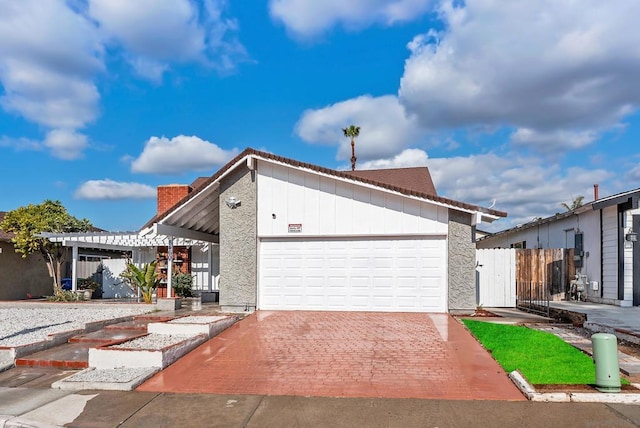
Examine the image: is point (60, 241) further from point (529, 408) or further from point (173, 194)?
point (529, 408)

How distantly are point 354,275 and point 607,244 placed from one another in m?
8.80

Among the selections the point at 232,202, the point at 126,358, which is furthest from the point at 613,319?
the point at 126,358

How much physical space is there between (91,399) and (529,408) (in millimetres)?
5654

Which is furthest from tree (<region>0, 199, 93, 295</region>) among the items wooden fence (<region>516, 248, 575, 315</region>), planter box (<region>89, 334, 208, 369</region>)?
wooden fence (<region>516, 248, 575, 315</region>)

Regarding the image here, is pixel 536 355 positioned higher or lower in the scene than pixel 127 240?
lower

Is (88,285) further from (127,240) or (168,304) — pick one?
(168,304)

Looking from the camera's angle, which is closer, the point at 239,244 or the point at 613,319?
the point at 613,319

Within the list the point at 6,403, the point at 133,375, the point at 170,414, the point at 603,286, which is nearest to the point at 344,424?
the point at 170,414

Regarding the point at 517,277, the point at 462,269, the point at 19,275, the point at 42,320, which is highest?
the point at 462,269

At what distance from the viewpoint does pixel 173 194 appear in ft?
66.0

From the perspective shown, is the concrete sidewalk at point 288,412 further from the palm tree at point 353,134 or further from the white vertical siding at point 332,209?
the palm tree at point 353,134

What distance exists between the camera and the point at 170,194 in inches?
792

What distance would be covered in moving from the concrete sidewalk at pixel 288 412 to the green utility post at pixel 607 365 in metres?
0.35

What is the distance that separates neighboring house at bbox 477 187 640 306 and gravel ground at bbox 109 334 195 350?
43.4 feet
